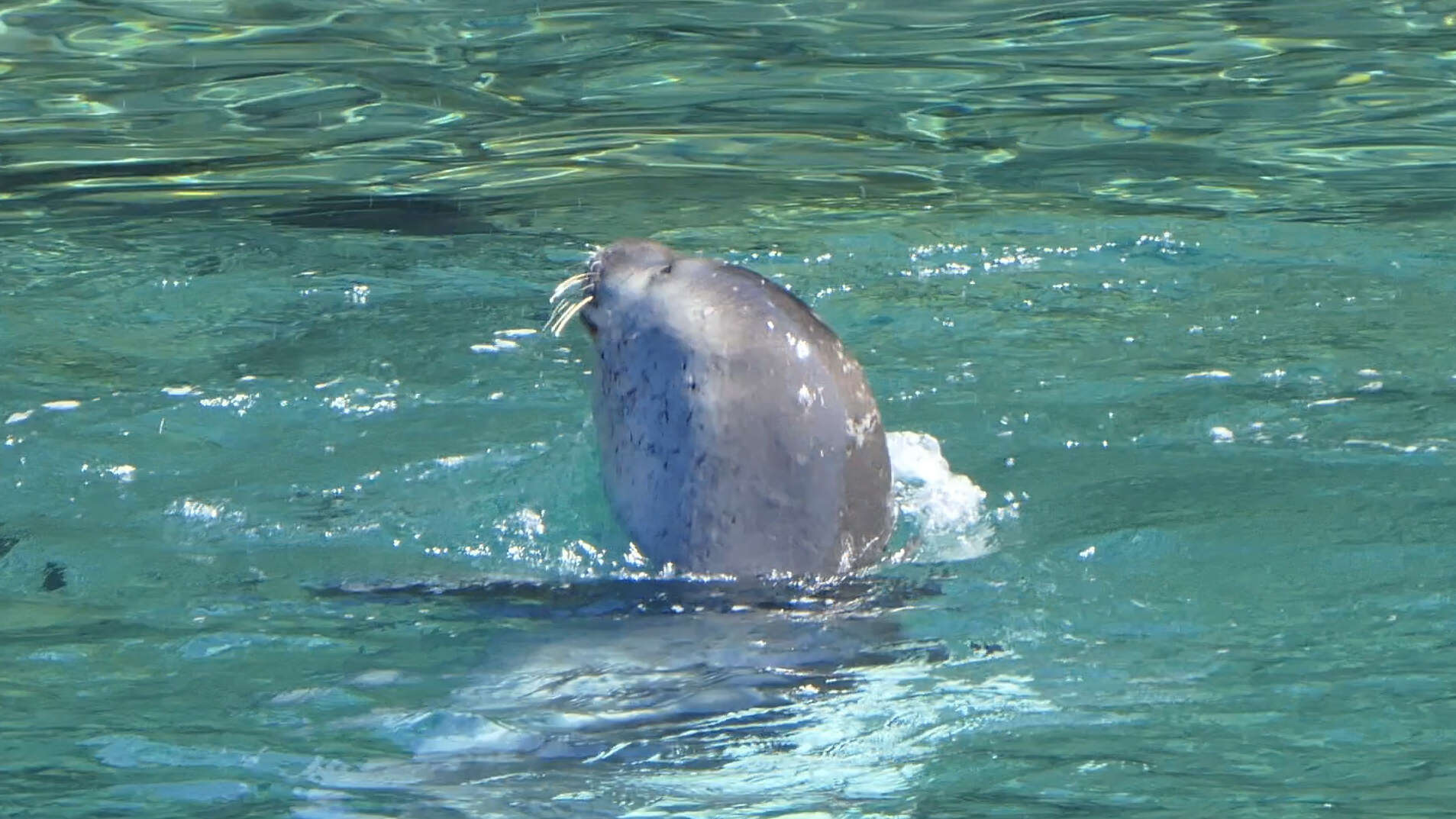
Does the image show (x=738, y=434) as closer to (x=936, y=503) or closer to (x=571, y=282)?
(x=571, y=282)

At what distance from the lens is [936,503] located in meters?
4.99

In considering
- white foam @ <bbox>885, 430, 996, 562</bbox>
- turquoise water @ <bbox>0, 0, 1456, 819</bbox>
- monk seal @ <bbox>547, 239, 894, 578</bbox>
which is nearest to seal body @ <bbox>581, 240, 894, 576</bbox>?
monk seal @ <bbox>547, 239, 894, 578</bbox>

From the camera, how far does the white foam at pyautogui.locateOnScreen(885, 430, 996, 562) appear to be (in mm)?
4754

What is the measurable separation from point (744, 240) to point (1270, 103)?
321 centimetres

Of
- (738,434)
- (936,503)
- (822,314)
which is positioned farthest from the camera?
(822,314)

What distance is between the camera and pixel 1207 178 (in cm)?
872

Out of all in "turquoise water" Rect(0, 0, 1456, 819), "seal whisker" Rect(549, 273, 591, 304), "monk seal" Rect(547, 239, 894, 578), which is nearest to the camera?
"turquoise water" Rect(0, 0, 1456, 819)

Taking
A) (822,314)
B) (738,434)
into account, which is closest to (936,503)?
(738,434)

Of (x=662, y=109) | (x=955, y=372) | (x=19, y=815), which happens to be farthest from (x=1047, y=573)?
(x=662, y=109)

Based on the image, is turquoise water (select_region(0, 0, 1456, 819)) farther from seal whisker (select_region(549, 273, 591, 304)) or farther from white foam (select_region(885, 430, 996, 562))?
seal whisker (select_region(549, 273, 591, 304))

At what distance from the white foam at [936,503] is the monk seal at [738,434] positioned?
0.35m

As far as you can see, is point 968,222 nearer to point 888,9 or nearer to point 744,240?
point 744,240

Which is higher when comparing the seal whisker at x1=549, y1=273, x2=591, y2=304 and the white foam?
the seal whisker at x1=549, y1=273, x2=591, y2=304

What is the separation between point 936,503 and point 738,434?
869 mm
